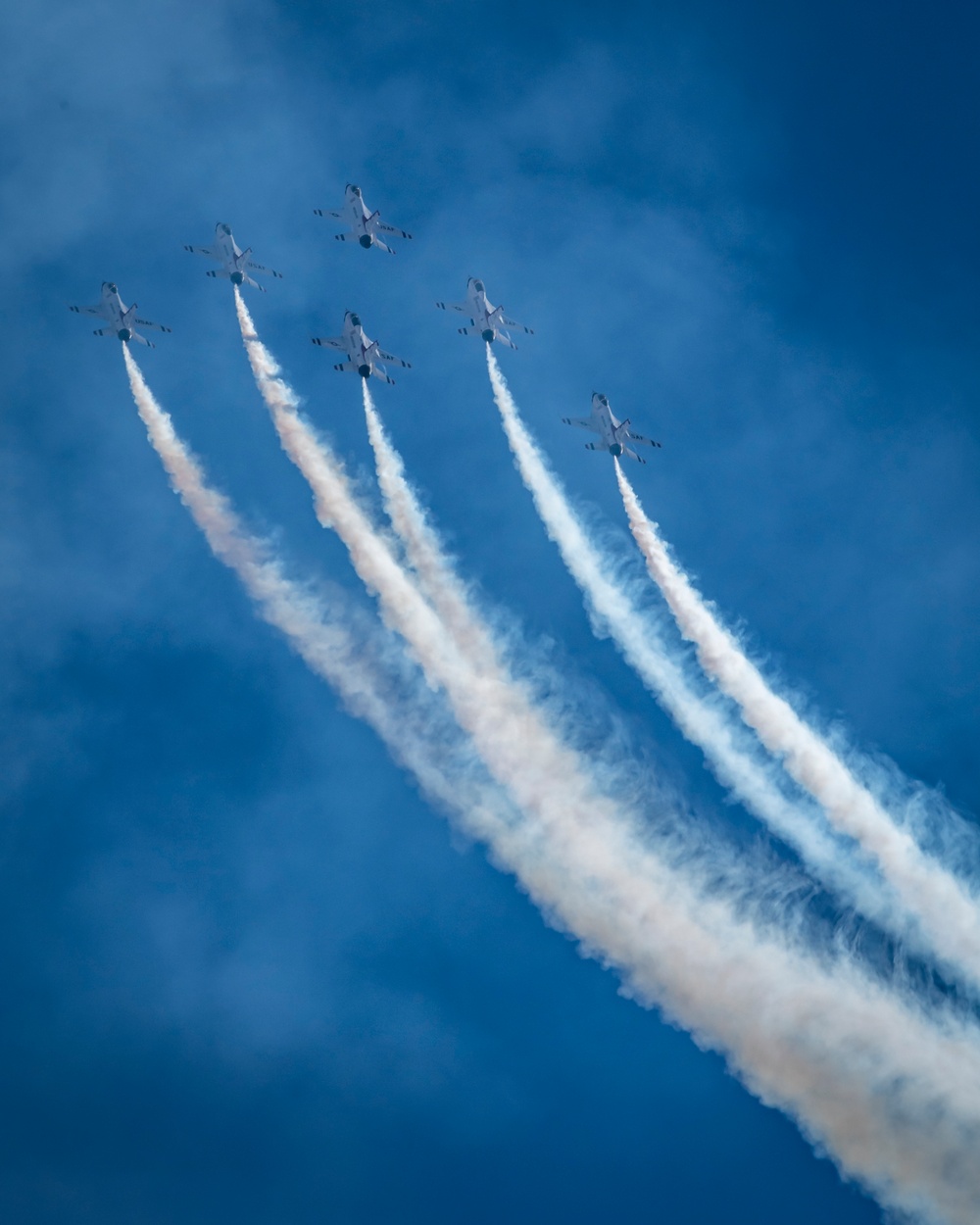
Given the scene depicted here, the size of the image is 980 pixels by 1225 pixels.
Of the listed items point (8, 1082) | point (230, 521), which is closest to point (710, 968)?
point (230, 521)

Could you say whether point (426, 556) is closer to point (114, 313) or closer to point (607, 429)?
point (607, 429)

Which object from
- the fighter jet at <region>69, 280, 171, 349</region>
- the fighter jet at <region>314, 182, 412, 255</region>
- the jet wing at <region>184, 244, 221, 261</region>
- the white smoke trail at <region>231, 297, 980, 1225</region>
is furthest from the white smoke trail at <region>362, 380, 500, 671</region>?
the fighter jet at <region>69, 280, 171, 349</region>

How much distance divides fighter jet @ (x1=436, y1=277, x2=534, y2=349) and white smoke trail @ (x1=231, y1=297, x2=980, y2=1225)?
48.9 feet

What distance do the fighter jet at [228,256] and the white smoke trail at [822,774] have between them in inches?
845

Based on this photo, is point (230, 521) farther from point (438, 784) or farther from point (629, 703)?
point (629, 703)

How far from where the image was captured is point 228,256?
58.6 meters

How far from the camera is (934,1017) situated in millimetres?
39906

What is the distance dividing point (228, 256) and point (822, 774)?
37.7 metres

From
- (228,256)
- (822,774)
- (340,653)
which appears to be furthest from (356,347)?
(822,774)

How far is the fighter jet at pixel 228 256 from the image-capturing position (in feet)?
191

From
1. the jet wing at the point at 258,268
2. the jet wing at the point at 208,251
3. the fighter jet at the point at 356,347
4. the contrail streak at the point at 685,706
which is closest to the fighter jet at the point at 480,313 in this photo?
the contrail streak at the point at 685,706

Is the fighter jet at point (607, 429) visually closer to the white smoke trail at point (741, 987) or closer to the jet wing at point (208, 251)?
the white smoke trail at point (741, 987)

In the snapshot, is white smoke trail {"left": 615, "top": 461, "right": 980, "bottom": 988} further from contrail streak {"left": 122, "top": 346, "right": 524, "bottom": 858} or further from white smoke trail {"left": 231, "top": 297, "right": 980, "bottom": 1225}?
contrail streak {"left": 122, "top": 346, "right": 524, "bottom": 858}

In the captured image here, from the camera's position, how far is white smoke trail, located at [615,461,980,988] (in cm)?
4047
